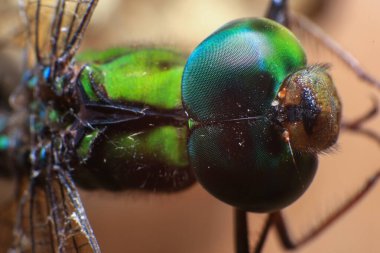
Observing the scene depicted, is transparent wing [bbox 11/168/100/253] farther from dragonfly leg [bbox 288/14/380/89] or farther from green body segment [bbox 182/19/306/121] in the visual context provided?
dragonfly leg [bbox 288/14/380/89]

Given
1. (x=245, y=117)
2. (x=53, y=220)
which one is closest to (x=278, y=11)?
(x=245, y=117)

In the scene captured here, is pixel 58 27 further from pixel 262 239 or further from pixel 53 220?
pixel 262 239

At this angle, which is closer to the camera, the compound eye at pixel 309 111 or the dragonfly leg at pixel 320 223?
the compound eye at pixel 309 111

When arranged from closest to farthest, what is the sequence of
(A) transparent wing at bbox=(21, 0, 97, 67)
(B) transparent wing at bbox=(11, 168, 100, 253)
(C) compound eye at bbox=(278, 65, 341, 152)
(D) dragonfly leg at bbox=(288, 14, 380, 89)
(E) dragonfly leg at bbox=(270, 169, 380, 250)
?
(C) compound eye at bbox=(278, 65, 341, 152), (B) transparent wing at bbox=(11, 168, 100, 253), (A) transparent wing at bbox=(21, 0, 97, 67), (E) dragonfly leg at bbox=(270, 169, 380, 250), (D) dragonfly leg at bbox=(288, 14, 380, 89)

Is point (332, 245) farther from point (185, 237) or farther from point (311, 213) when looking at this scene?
point (185, 237)

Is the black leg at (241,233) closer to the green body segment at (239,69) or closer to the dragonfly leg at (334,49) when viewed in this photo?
the green body segment at (239,69)

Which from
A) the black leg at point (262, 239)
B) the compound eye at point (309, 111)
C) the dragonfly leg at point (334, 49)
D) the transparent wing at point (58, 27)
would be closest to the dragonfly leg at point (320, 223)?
the black leg at point (262, 239)

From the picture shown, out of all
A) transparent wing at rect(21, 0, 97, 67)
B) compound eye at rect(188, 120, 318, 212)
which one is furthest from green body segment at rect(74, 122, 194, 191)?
transparent wing at rect(21, 0, 97, 67)
